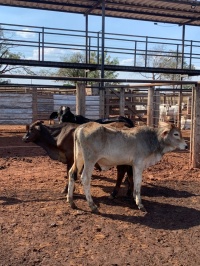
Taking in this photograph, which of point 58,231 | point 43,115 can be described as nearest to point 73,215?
point 58,231

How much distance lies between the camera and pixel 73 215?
16.9 feet

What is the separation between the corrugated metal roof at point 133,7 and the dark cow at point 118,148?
30.0 ft

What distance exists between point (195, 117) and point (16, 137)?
7.73 m

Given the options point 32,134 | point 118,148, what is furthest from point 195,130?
point 32,134

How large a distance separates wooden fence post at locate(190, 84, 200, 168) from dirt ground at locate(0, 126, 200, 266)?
2.04 ft

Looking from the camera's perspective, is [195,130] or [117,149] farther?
[195,130]

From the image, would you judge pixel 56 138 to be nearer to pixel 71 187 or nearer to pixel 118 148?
pixel 71 187

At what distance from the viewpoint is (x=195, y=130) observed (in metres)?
8.15

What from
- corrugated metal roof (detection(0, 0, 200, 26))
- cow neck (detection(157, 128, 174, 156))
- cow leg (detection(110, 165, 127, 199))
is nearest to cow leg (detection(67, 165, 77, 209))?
cow leg (detection(110, 165, 127, 199))

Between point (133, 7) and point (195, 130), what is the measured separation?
7993mm

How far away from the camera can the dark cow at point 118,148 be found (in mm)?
5340

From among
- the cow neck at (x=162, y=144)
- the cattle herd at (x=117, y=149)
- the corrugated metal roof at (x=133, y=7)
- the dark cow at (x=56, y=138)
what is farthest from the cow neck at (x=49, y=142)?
the corrugated metal roof at (x=133, y=7)

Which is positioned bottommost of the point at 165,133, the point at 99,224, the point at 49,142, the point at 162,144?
the point at 99,224

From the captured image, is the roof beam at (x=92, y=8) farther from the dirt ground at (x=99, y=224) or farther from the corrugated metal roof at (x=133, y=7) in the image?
the dirt ground at (x=99, y=224)
